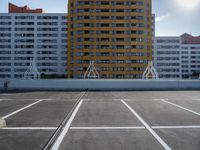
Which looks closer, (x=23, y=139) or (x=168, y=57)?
(x=23, y=139)

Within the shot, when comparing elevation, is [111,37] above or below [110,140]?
above

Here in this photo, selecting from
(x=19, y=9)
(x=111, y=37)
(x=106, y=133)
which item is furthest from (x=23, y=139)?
(x=19, y=9)

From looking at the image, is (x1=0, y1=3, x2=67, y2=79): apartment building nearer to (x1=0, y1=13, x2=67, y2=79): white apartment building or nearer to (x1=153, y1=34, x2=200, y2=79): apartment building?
(x1=0, y1=13, x2=67, y2=79): white apartment building

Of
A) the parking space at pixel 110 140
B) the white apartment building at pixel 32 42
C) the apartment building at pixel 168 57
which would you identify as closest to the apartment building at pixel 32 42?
the white apartment building at pixel 32 42

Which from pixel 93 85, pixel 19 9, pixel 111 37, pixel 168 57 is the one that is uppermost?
pixel 19 9

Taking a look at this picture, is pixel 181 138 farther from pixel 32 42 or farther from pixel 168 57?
pixel 168 57

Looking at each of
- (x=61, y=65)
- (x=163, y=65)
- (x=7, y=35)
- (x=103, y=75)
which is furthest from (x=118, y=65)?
(x=7, y=35)

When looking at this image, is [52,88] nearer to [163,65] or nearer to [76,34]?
[76,34]

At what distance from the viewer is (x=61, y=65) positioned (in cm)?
8112

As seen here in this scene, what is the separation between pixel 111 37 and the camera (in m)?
65.3

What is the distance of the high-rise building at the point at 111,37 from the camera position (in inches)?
2512

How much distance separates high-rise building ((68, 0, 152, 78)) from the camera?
6381 cm

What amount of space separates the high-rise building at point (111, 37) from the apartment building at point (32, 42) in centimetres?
1671

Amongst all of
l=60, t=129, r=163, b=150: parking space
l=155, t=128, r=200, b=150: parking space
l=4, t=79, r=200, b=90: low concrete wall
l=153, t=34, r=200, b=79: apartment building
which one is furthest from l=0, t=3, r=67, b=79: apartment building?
l=155, t=128, r=200, b=150: parking space
